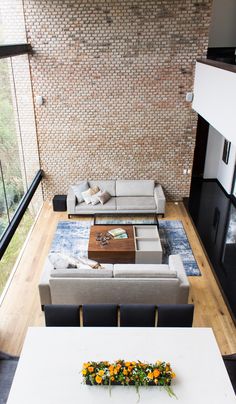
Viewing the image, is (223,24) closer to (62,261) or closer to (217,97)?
(217,97)

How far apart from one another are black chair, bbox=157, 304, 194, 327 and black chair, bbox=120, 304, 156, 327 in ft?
0.36

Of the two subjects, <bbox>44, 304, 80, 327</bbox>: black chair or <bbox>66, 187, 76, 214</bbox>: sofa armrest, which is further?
<bbox>66, 187, 76, 214</bbox>: sofa armrest

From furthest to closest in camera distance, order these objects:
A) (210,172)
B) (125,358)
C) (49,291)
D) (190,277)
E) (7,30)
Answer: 1. (210,172)
2. (7,30)
3. (190,277)
4. (49,291)
5. (125,358)

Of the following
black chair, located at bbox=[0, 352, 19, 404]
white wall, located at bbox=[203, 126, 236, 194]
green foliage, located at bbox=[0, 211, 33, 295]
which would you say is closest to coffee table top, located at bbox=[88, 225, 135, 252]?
green foliage, located at bbox=[0, 211, 33, 295]

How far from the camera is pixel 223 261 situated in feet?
22.8

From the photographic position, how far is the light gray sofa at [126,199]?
28.7 ft

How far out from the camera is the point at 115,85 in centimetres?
856

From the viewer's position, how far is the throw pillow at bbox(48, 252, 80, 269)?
5742mm

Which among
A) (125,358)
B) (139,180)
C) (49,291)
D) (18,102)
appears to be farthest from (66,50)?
(125,358)

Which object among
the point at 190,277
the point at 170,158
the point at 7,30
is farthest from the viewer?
the point at 170,158

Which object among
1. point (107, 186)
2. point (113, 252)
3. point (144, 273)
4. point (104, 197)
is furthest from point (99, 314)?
point (107, 186)

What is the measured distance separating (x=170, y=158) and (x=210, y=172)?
6.99ft

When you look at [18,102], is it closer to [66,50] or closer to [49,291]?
[66,50]

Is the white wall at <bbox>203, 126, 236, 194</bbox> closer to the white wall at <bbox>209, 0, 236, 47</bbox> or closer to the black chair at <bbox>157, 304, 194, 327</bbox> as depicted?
the white wall at <bbox>209, 0, 236, 47</bbox>
